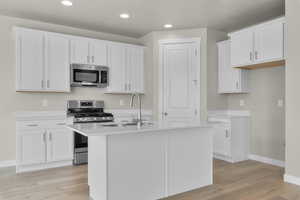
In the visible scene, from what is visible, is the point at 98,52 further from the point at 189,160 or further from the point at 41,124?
the point at 189,160

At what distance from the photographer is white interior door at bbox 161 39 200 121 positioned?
4492mm

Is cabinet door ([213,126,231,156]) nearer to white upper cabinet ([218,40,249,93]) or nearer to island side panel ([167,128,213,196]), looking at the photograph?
white upper cabinet ([218,40,249,93])

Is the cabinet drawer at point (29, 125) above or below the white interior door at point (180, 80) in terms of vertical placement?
below

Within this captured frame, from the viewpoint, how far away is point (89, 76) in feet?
14.2

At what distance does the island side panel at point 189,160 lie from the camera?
258 centimetres

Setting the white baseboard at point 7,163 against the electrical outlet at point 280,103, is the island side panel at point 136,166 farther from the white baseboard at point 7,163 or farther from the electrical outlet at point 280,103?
the white baseboard at point 7,163

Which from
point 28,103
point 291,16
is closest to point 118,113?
point 28,103

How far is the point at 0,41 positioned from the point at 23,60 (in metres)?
Result: 0.61

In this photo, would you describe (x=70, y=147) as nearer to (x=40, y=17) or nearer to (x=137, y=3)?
(x=40, y=17)

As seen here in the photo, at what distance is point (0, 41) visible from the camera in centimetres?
379

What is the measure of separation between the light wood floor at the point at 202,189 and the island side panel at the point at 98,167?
0.31 meters

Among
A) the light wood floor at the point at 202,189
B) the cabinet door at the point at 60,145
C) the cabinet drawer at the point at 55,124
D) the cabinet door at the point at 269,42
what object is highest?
the cabinet door at the point at 269,42

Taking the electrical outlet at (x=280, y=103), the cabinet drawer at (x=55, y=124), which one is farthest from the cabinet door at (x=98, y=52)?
the electrical outlet at (x=280, y=103)

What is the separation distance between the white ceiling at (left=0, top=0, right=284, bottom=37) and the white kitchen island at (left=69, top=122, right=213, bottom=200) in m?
2.02
